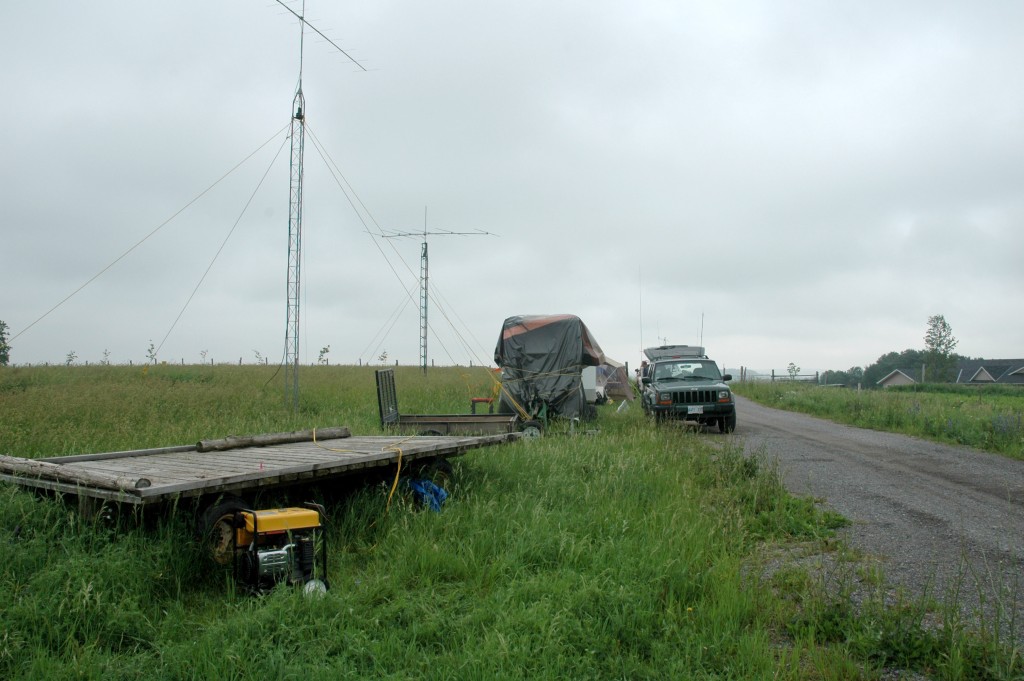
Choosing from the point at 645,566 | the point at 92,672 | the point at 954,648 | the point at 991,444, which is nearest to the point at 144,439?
the point at 92,672

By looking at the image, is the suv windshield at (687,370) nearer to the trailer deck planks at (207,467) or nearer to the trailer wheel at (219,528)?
the trailer deck planks at (207,467)

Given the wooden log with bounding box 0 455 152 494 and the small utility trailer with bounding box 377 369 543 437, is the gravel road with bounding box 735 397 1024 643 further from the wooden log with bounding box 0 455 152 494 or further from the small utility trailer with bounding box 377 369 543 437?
the wooden log with bounding box 0 455 152 494

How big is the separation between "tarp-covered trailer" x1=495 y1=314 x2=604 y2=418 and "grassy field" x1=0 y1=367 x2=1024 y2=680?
7.87 metres

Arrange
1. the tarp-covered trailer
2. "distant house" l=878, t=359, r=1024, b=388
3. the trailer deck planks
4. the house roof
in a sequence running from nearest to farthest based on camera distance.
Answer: the trailer deck planks → the tarp-covered trailer → "distant house" l=878, t=359, r=1024, b=388 → the house roof

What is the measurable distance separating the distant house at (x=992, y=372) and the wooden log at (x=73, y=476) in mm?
88858

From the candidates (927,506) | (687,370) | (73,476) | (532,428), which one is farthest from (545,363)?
(73,476)

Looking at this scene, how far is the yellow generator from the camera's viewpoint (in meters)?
4.84

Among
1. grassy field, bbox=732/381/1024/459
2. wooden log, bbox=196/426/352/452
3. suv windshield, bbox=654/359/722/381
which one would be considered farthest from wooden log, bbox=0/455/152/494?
suv windshield, bbox=654/359/722/381

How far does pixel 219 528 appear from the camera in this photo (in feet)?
17.2

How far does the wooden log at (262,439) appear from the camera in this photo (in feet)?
24.9

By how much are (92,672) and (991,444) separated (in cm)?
1497

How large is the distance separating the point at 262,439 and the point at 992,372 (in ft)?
320

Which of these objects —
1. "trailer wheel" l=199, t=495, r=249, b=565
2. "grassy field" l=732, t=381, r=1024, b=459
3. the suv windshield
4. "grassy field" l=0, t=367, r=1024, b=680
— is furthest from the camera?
the suv windshield

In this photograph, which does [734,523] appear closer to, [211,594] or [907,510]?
[907,510]
